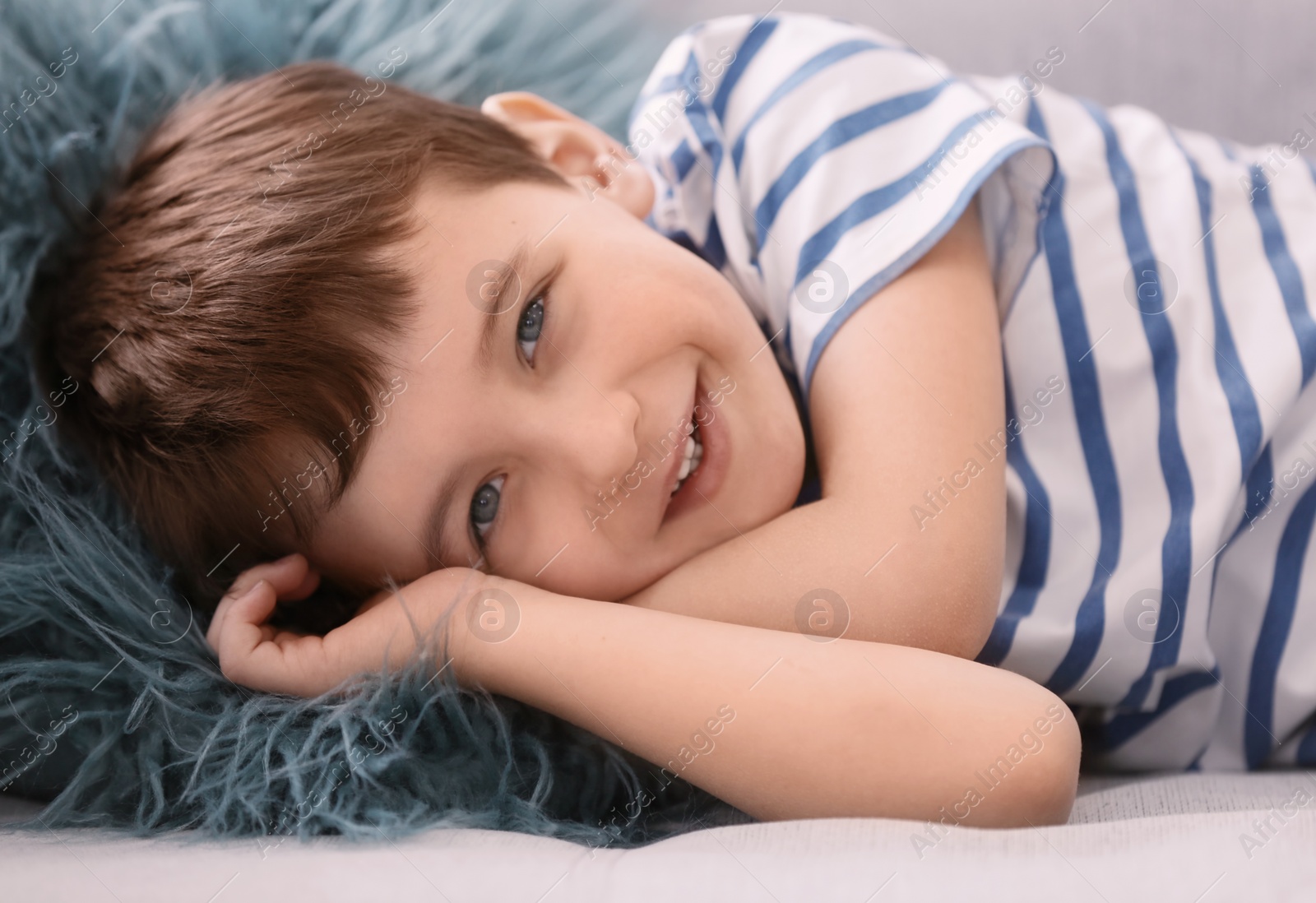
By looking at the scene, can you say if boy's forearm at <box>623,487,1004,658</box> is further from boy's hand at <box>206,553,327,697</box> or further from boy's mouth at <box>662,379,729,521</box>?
boy's hand at <box>206,553,327,697</box>

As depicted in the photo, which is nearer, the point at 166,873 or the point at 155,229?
A: the point at 166,873

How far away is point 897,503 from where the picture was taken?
0.80 meters

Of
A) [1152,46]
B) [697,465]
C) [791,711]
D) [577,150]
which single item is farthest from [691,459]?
[1152,46]

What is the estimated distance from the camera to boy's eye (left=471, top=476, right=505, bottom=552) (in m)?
0.82

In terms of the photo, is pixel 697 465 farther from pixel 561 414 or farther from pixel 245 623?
pixel 245 623

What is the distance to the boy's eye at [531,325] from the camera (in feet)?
2.61

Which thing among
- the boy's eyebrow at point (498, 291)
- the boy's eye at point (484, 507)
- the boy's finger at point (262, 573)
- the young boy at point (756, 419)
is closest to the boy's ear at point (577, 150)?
the young boy at point (756, 419)

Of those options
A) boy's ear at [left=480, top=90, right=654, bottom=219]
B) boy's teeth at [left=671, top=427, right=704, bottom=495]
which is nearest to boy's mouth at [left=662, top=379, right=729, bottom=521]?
boy's teeth at [left=671, top=427, right=704, bottom=495]

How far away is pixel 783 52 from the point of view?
1011mm

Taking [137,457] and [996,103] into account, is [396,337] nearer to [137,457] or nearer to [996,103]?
[137,457]

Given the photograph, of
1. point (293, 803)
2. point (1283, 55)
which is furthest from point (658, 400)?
point (1283, 55)

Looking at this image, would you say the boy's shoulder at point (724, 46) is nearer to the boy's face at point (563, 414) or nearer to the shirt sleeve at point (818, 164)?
the shirt sleeve at point (818, 164)

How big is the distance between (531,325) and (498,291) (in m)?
0.04

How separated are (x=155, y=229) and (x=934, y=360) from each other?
64 centimetres
